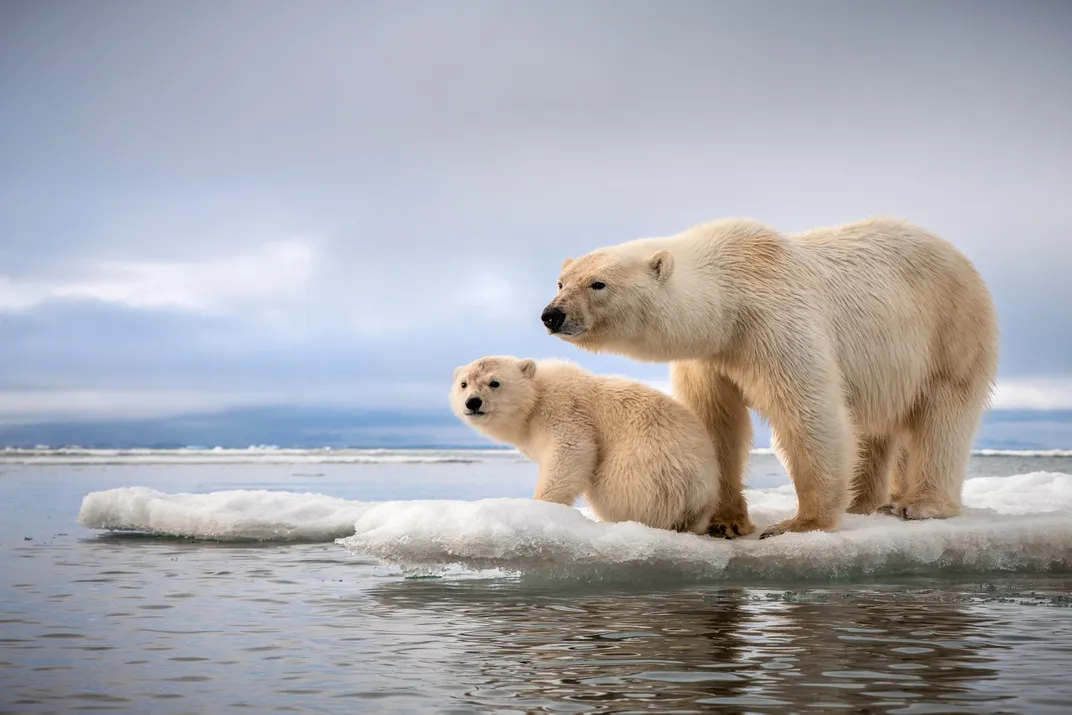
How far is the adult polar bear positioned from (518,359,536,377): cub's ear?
0.81m

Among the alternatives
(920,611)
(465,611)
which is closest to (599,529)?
(465,611)

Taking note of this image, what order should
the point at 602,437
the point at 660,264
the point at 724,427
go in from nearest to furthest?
the point at 660,264
the point at 602,437
the point at 724,427

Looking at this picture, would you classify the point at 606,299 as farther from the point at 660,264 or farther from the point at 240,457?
the point at 240,457

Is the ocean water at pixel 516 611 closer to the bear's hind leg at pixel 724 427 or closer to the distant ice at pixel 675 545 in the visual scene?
the distant ice at pixel 675 545

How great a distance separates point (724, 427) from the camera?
7516 mm

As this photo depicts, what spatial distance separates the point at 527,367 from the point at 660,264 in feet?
4.15

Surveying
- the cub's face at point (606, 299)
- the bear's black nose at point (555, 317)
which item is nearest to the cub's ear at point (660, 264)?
the cub's face at point (606, 299)

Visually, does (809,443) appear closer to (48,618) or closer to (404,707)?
(404,707)

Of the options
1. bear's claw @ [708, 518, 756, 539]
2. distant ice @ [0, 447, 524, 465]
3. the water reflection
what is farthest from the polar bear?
distant ice @ [0, 447, 524, 465]

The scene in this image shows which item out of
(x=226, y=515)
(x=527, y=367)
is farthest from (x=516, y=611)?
(x=226, y=515)

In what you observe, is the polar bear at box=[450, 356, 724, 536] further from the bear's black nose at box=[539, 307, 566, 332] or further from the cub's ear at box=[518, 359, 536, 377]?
the bear's black nose at box=[539, 307, 566, 332]

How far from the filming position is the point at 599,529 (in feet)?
21.3

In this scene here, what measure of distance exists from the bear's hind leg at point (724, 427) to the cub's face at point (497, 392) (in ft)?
3.81

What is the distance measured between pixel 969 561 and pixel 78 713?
5586 mm
